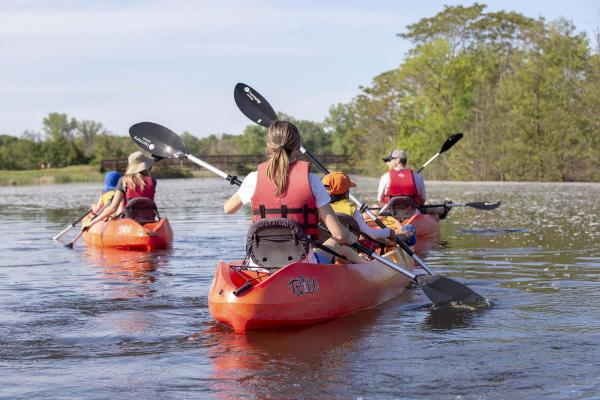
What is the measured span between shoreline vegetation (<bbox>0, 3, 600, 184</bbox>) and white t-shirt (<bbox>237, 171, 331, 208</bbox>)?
3693 centimetres

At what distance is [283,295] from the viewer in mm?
6391

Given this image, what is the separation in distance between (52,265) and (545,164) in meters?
35.5

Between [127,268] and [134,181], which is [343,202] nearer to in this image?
[127,268]

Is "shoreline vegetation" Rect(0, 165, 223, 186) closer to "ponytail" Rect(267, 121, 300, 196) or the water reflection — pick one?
the water reflection

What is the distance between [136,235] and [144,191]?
0.65 m

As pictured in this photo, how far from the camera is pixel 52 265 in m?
11.4

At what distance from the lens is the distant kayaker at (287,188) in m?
6.33

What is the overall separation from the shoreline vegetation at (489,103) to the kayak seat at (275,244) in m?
37.0

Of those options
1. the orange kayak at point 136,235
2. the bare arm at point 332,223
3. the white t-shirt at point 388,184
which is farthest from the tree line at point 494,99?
the bare arm at point 332,223

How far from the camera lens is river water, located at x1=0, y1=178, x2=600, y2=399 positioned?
5.08 metres

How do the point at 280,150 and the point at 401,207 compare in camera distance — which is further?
the point at 401,207

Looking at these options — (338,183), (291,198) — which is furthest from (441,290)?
(291,198)

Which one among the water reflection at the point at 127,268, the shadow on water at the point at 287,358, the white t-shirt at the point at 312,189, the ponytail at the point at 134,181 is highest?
the ponytail at the point at 134,181

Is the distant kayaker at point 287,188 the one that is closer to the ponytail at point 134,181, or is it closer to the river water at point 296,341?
the river water at point 296,341
